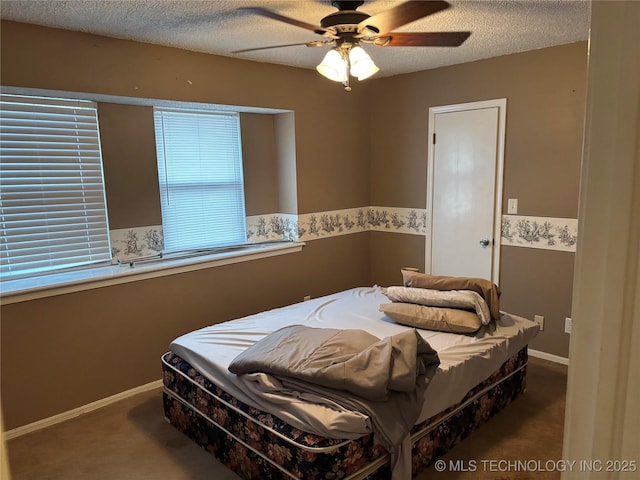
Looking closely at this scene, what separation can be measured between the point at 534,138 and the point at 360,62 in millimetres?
1890

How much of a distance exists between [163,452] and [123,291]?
3.65 feet

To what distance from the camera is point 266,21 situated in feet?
8.73

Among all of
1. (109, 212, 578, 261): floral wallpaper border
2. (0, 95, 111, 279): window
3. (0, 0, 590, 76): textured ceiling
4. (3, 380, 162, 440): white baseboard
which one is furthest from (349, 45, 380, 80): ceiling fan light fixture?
(3, 380, 162, 440): white baseboard

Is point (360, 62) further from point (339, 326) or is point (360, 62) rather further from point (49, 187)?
point (49, 187)

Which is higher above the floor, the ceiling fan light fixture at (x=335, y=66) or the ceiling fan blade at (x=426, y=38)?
the ceiling fan blade at (x=426, y=38)

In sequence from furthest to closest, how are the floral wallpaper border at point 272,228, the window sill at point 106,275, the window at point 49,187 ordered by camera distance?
the floral wallpaper border at point 272,228 → the window at point 49,187 → the window sill at point 106,275

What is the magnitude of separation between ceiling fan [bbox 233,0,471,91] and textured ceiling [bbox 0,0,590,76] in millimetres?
155

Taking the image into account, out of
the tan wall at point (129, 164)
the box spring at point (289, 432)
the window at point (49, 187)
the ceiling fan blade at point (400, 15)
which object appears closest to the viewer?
the box spring at point (289, 432)

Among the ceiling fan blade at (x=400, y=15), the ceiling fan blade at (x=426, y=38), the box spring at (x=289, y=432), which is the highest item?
the ceiling fan blade at (x=400, y=15)

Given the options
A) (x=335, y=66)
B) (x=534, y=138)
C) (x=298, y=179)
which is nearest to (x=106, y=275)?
(x=298, y=179)

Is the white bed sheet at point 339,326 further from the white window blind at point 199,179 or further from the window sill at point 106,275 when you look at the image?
the white window blind at point 199,179

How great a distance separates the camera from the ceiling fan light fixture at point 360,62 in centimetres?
236

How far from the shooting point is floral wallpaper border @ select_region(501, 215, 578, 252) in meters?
3.45

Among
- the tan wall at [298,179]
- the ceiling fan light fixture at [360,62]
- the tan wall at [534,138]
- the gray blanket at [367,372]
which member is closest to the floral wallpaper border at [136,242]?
the tan wall at [298,179]
